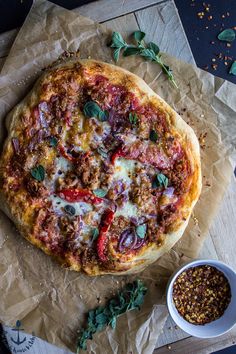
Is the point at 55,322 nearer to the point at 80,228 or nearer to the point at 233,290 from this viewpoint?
the point at 80,228

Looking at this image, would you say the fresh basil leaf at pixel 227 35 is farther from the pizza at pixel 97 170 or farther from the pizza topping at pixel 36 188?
the pizza topping at pixel 36 188

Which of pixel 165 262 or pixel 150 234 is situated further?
pixel 165 262

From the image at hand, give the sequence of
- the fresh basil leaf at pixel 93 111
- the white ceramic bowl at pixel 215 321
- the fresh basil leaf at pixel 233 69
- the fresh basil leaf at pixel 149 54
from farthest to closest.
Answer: the fresh basil leaf at pixel 233 69 → the fresh basil leaf at pixel 149 54 → the white ceramic bowl at pixel 215 321 → the fresh basil leaf at pixel 93 111

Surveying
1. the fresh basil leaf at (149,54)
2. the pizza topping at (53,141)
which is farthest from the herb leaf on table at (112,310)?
the fresh basil leaf at (149,54)

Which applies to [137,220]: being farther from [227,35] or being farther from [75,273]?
[227,35]

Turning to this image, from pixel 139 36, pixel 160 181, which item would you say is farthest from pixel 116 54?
→ pixel 160 181

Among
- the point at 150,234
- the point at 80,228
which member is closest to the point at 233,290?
the point at 150,234
